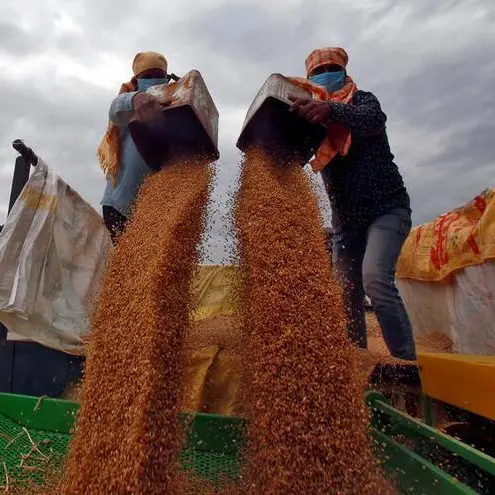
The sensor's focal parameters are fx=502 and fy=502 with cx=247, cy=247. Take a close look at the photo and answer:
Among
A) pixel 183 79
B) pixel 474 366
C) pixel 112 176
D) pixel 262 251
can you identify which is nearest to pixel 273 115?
pixel 183 79

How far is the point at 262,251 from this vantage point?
1.50 meters

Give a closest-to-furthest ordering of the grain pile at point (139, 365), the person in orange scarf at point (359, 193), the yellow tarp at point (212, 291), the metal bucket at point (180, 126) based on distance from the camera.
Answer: the grain pile at point (139, 365), the person in orange scarf at point (359, 193), the metal bucket at point (180, 126), the yellow tarp at point (212, 291)

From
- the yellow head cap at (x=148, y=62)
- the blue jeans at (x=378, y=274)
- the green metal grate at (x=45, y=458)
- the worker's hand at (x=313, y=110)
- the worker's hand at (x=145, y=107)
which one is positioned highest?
the yellow head cap at (x=148, y=62)

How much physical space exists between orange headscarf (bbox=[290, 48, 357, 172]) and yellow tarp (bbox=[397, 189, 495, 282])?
99cm

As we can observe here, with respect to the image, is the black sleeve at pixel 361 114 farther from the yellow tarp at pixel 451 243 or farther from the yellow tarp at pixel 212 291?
the yellow tarp at pixel 212 291

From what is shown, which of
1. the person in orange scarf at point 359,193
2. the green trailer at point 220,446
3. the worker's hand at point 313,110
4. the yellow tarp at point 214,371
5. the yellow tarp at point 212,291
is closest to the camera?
the green trailer at point 220,446

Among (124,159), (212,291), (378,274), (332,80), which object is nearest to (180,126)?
(124,159)

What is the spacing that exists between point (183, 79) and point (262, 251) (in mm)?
1286

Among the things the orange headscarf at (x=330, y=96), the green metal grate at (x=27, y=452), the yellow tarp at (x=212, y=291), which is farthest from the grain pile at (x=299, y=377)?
A: the yellow tarp at (x=212, y=291)

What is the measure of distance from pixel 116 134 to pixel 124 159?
14 centimetres

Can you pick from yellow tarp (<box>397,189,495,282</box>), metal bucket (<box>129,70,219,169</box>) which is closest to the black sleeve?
metal bucket (<box>129,70,219,169</box>)

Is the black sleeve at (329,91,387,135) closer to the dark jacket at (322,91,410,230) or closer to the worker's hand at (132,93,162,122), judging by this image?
the dark jacket at (322,91,410,230)

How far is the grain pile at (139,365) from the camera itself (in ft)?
3.36

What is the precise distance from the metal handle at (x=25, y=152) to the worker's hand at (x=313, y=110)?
146 cm
